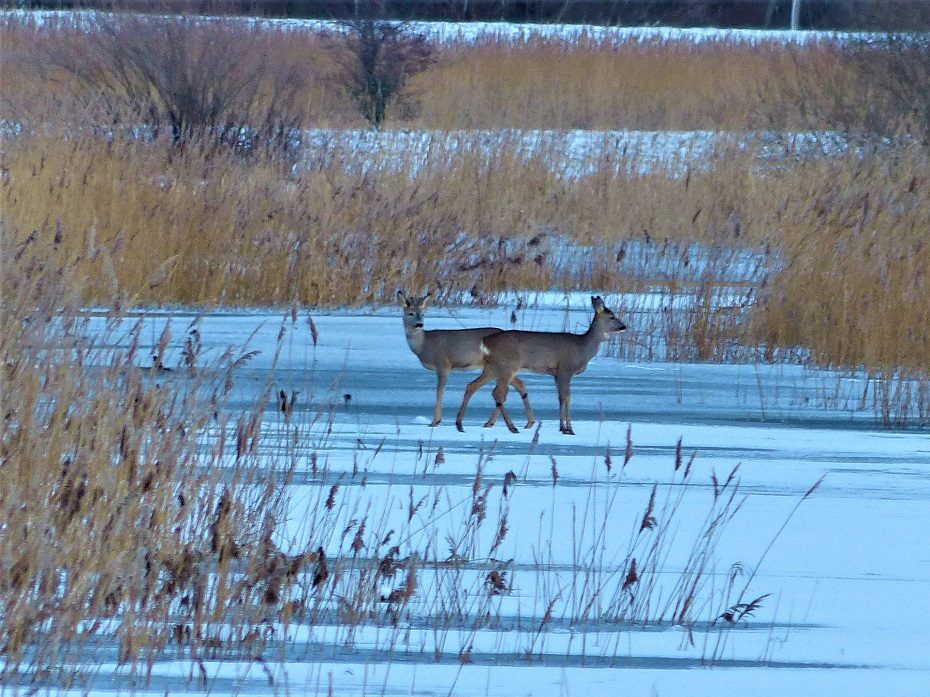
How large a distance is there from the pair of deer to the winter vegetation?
242 millimetres

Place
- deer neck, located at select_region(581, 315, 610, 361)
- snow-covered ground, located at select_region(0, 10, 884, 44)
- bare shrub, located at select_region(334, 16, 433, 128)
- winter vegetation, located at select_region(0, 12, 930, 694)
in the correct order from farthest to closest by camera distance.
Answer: snow-covered ground, located at select_region(0, 10, 884, 44) → bare shrub, located at select_region(334, 16, 433, 128) → deer neck, located at select_region(581, 315, 610, 361) → winter vegetation, located at select_region(0, 12, 930, 694)

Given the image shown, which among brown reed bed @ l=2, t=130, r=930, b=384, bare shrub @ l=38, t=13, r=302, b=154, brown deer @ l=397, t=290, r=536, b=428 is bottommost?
brown deer @ l=397, t=290, r=536, b=428

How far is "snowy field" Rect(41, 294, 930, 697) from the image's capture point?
13.0 feet

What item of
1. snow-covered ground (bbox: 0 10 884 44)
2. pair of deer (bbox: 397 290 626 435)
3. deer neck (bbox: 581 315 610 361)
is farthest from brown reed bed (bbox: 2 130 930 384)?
snow-covered ground (bbox: 0 10 884 44)

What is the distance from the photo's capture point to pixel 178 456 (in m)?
4.69

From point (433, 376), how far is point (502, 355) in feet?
4.97

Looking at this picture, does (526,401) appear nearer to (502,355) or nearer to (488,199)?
(502,355)

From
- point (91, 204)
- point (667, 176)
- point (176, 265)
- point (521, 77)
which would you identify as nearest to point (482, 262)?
point (176, 265)

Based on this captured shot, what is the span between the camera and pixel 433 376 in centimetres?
881

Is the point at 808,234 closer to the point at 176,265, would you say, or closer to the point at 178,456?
the point at 176,265

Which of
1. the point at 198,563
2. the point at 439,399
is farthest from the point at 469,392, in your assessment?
the point at 198,563

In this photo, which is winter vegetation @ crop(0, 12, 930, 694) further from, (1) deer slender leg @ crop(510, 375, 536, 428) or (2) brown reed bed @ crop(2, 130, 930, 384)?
(1) deer slender leg @ crop(510, 375, 536, 428)

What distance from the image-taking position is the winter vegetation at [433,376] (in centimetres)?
417

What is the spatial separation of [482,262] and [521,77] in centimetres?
1097
